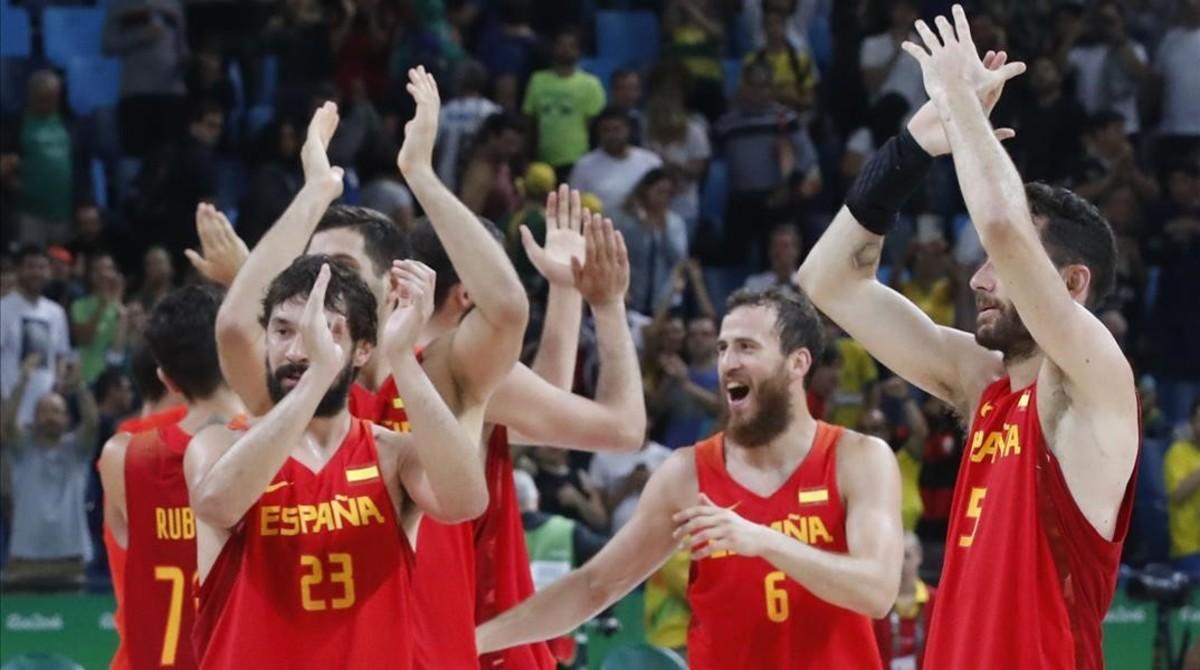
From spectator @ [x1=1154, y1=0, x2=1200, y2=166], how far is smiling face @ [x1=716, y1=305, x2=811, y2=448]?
37.1 feet

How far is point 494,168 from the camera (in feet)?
52.4

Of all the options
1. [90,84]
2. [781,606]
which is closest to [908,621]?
[781,606]

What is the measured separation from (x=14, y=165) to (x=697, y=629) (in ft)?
35.8

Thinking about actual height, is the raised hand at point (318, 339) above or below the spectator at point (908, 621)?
above

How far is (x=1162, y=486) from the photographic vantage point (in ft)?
47.5

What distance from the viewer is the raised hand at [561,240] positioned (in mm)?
7523

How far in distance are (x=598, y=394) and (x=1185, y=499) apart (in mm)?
7919

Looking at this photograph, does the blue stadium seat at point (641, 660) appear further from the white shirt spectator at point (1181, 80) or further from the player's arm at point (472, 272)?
the white shirt spectator at point (1181, 80)

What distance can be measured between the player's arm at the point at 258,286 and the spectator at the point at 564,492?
254 inches

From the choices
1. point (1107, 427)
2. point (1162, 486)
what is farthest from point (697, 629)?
point (1162, 486)

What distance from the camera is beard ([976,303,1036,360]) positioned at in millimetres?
5777

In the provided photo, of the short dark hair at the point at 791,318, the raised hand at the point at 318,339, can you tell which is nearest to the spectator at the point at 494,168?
the short dark hair at the point at 791,318

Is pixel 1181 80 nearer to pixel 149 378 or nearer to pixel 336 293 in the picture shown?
pixel 149 378

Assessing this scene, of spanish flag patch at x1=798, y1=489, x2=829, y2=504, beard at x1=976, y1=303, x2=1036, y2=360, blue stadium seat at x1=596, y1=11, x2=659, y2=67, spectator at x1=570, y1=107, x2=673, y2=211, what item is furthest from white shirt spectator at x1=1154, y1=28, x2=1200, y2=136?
beard at x1=976, y1=303, x2=1036, y2=360
